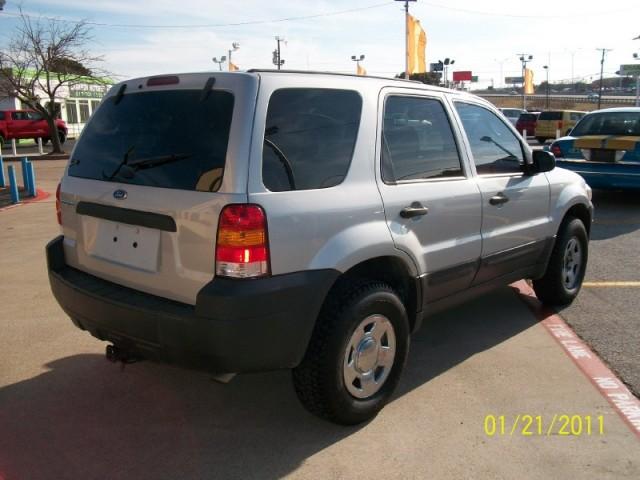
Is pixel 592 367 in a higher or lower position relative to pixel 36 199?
lower

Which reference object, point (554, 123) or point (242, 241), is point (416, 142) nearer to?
point (242, 241)

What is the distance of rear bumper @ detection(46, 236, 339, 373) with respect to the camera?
2.62 m

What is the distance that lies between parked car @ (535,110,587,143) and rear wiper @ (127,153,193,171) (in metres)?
27.0

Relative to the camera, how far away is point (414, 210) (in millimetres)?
3355

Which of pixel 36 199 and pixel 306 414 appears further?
pixel 36 199

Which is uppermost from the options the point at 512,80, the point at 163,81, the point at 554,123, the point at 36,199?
the point at 512,80

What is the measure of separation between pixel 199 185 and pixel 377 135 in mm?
1078

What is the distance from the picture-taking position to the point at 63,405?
3.46m

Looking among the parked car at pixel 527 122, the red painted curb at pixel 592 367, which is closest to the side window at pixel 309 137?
the red painted curb at pixel 592 367

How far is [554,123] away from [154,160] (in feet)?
90.3

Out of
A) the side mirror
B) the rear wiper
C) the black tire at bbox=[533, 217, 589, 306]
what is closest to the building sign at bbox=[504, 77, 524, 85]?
the black tire at bbox=[533, 217, 589, 306]

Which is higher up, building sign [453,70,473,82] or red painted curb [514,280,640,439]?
building sign [453,70,473,82]

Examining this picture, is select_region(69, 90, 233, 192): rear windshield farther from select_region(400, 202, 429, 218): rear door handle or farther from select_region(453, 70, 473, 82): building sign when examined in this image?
select_region(453, 70, 473, 82): building sign

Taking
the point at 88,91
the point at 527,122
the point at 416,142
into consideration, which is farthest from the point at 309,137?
the point at 88,91
